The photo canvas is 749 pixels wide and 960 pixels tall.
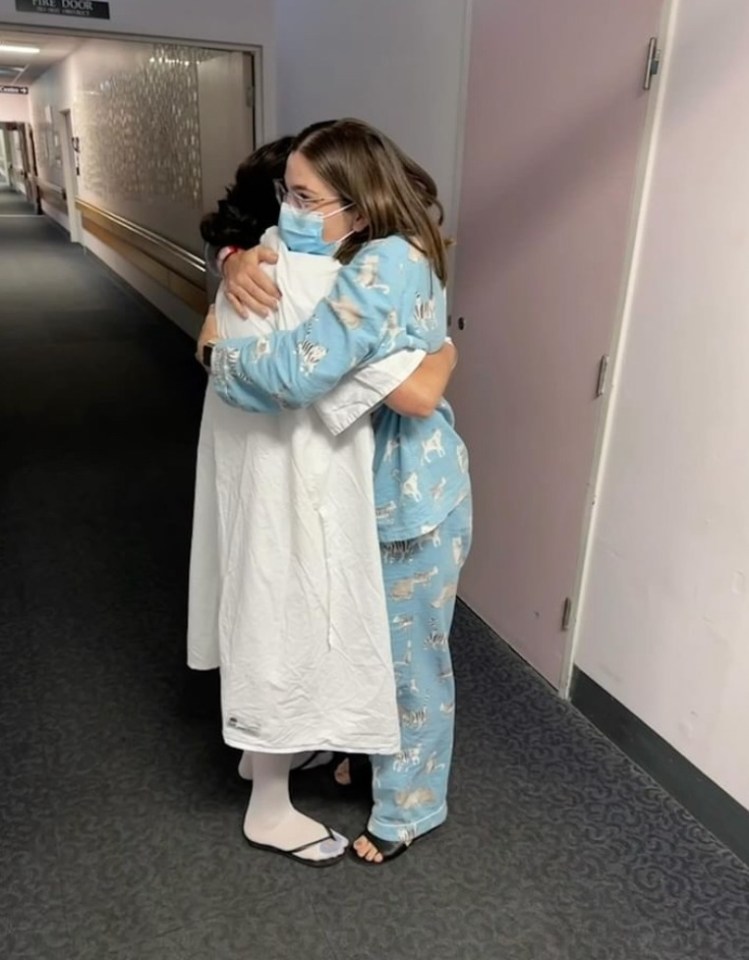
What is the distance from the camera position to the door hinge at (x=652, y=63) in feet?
5.65

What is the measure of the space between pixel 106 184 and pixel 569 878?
927 cm

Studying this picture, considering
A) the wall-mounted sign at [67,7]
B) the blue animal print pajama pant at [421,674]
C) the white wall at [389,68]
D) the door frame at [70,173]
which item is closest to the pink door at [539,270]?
the white wall at [389,68]

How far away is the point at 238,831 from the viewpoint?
1829mm

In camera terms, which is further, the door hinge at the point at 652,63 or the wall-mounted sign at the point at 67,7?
the wall-mounted sign at the point at 67,7

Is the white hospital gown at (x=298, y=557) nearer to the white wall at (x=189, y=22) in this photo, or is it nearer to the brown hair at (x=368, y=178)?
the brown hair at (x=368, y=178)

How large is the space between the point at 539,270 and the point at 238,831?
1613 mm

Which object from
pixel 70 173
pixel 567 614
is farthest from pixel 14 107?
pixel 567 614

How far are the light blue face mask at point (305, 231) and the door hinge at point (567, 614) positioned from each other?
1.31m

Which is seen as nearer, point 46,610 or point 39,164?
point 46,610

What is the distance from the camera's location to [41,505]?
3.45m

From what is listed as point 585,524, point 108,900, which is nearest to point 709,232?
point 585,524

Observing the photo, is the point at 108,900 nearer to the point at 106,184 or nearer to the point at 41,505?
the point at 41,505

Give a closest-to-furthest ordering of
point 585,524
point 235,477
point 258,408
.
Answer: point 258,408 < point 235,477 < point 585,524

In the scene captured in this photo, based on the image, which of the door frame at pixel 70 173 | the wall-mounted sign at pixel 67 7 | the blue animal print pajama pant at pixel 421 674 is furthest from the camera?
the door frame at pixel 70 173
